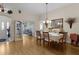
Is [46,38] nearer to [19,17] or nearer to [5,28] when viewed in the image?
[19,17]

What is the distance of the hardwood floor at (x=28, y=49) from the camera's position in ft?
8.79

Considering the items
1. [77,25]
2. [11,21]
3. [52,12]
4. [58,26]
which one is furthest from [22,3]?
[77,25]

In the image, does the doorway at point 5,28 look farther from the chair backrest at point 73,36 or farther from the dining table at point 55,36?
the chair backrest at point 73,36

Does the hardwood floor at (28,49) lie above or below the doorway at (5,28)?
below

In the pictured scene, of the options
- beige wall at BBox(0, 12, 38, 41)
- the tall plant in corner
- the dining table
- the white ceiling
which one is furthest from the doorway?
the tall plant in corner

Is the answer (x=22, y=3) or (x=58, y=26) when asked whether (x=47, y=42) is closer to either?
(x=58, y=26)

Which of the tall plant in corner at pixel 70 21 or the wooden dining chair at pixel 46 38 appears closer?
the tall plant in corner at pixel 70 21

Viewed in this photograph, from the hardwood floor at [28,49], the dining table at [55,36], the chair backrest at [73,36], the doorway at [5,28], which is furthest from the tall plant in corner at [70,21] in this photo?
the doorway at [5,28]

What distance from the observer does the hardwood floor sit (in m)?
2.68

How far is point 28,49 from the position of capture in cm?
274

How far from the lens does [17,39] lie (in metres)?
2.89

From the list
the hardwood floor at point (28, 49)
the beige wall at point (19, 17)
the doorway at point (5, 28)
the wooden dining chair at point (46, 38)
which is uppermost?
the beige wall at point (19, 17)

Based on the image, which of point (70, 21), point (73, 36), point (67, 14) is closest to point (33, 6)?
point (67, 14)

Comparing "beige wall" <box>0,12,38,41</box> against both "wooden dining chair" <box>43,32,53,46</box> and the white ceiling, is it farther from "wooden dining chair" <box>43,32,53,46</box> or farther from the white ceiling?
"wooden dining chair" <box>43,32,53,46</box>
